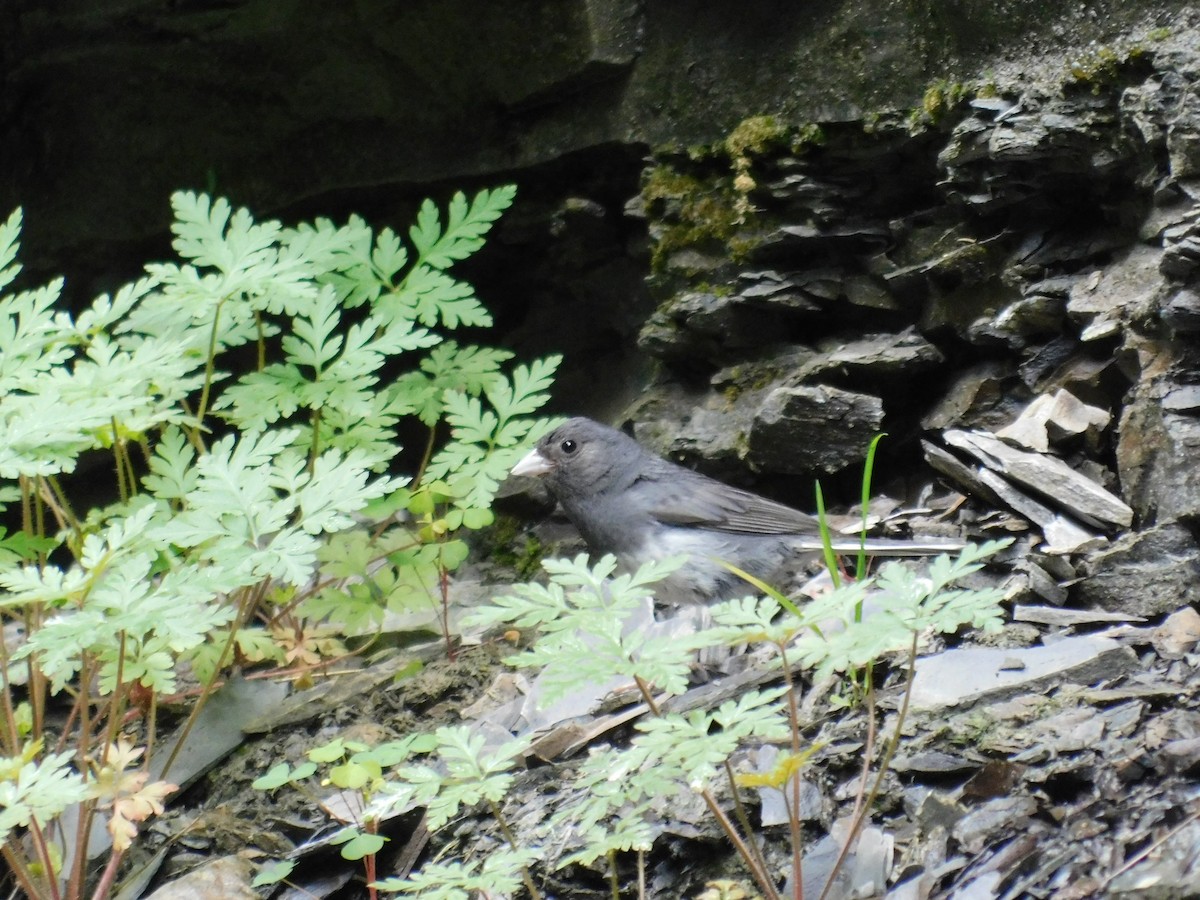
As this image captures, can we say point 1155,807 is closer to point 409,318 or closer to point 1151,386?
point 1151,386

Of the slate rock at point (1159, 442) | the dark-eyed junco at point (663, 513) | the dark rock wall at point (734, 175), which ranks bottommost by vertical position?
the dark-eyed junco at point (663, 513)

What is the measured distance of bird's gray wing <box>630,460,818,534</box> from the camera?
14.7 feet

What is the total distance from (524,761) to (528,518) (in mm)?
2197

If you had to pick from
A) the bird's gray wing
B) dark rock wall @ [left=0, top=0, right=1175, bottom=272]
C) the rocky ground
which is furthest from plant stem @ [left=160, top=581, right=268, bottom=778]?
dark rock wall @ [left=0, top=0, right=1175, bottom=272]

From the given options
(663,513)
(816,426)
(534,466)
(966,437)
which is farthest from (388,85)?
(966,437)

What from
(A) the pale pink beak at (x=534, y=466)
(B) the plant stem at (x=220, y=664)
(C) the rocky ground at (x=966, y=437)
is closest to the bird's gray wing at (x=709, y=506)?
(C) the rocky ground at (x=966, y=437)

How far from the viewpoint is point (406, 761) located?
A: 3.30m

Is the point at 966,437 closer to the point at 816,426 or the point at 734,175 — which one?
the point at 816,426

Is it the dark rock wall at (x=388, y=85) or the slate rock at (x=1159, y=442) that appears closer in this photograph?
the slate rock at (x=1159, y=442)

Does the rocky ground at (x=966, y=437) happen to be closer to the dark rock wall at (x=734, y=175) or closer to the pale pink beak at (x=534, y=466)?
the dark rock wall at (x=734, y=175)

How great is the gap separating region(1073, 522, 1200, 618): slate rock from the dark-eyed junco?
4.48 feet

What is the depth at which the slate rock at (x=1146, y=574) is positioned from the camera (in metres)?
3.01

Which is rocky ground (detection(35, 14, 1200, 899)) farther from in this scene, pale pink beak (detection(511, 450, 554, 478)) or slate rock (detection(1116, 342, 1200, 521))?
pale pink beak (detection(511, 450, 554, 478))

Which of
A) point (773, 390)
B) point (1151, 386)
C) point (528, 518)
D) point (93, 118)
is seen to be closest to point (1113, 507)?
point (1151, 386)
